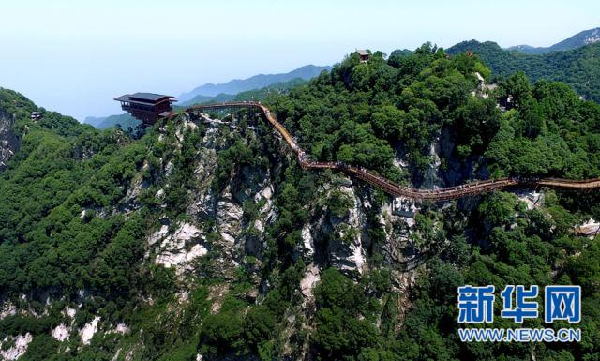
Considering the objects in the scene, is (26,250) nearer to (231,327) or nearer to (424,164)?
(231,327)

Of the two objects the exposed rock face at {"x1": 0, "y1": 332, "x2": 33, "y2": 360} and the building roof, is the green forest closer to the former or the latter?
the exposed rock face at {"x1": 0, "y1": 332, "x2": 33, "y2": 360}

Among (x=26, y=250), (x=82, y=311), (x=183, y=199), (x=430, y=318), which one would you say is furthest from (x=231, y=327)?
(x=26, y=250)

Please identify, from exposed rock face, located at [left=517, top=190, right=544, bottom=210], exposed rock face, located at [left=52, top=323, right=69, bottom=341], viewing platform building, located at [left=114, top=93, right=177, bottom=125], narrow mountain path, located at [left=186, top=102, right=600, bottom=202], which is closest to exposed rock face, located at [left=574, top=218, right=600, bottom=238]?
narrow mountain path, located at [left=186, top=102, right=600, bottom=202]

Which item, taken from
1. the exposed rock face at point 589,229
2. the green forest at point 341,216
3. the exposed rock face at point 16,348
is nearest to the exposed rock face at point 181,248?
the green forest at point 341,216

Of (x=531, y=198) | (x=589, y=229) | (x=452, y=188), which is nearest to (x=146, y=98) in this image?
(x=452, y=188)

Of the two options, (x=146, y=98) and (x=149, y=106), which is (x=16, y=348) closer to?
(x=149, y=106)

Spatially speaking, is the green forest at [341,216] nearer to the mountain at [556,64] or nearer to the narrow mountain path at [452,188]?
the narrow mountain path at [452,188]
